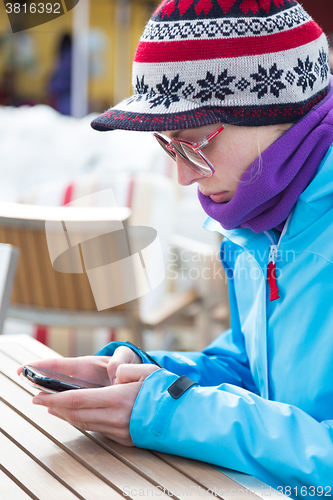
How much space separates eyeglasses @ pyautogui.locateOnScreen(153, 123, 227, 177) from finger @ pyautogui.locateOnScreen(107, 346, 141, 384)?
1.17 feet

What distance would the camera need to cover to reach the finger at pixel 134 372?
36.2 inches

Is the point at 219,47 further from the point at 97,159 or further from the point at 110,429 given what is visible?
the point at 97,159

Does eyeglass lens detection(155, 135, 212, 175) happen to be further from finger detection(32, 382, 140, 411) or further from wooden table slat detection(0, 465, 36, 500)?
wooden table slat detection(0, 465, 36, 500)

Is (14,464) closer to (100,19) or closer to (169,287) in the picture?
(169,287)

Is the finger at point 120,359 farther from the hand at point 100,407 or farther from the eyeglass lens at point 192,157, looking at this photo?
the eyeglass lens at point 192,157

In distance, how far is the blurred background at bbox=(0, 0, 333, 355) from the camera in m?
3.15

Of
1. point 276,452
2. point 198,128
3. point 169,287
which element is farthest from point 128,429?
point 169,287

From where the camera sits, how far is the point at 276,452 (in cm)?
81

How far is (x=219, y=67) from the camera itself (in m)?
0.91

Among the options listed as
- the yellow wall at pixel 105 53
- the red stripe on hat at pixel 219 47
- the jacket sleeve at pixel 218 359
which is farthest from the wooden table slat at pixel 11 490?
the yellow wall at pixel 105 53

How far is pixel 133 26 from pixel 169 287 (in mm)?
4197

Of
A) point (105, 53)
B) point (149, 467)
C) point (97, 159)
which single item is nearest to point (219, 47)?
point (149, 467)

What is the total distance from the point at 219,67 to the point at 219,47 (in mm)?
31

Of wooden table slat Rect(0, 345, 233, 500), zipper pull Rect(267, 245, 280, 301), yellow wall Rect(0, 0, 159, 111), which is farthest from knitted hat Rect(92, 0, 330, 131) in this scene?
yellow wall Rect(0, 0, 159, 111)
